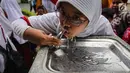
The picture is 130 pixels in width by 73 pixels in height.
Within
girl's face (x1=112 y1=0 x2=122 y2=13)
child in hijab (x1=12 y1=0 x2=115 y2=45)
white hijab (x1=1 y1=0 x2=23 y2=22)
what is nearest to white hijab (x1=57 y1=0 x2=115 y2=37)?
child in hijab (x1=12 y1=0 x2=115 y2=45)

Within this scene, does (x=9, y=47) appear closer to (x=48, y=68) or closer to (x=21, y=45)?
(x=21, y=45)

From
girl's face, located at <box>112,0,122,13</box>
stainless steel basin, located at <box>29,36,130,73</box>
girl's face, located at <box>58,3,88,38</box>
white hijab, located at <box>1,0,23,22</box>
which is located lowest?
girl's face, located at <box>112,0,122,13</box>

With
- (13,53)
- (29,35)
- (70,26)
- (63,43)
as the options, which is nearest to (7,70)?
(13,53)

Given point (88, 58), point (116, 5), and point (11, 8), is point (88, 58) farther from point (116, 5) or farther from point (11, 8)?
point (116, 5)

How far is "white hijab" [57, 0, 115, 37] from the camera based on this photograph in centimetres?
131

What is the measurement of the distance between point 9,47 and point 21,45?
430mm

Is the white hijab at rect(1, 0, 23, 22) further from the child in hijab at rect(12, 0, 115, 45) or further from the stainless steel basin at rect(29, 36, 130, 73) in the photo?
the stainless steel basin at rect(29, 36, 130, 73)

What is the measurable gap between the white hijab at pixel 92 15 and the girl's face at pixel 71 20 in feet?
0.07

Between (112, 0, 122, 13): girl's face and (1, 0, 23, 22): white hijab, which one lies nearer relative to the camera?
(1, 0, 23, 22): white hijab

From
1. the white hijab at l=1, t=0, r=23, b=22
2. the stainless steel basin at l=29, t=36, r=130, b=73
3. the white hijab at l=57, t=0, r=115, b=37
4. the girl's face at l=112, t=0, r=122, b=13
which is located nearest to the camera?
the stainless steel basin at l=29, t=36, r=130, b=73

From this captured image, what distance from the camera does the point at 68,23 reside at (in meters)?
1.34

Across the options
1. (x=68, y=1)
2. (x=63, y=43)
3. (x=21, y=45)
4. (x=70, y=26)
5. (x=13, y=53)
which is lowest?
(x=21, y=45)

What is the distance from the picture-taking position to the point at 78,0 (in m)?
1.31

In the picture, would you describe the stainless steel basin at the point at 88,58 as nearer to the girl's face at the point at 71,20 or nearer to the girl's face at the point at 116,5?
the girl's face at the point at 71,20
